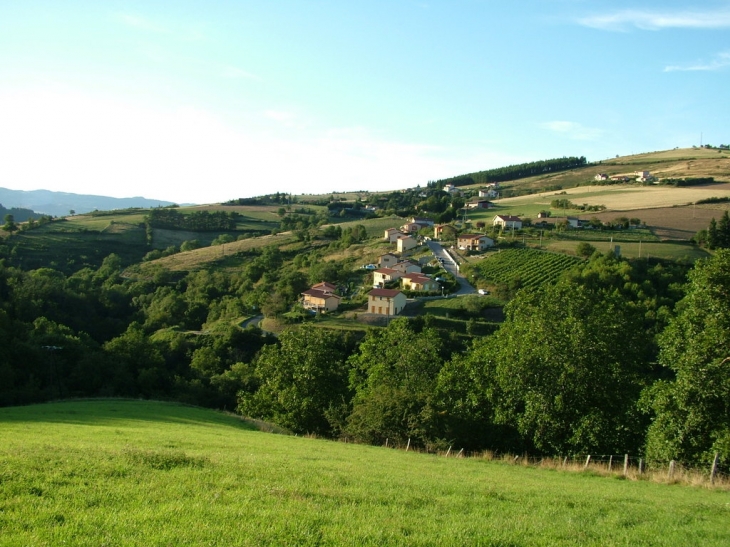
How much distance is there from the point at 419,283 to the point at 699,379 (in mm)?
65880

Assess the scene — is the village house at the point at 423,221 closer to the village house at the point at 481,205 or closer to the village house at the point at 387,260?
the village house at the point at 481,205

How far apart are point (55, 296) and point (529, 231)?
3307 inches

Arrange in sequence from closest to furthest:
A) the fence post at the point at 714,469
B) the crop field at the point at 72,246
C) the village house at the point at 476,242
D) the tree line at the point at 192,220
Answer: the fence post at the point at 714,469 → the village house at the point at 476,242 → the crop field at the point at 72,246 → the tree line at the point at 192,220

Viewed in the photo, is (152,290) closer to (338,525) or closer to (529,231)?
(529,231)

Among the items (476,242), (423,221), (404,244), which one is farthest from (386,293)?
(423,221)

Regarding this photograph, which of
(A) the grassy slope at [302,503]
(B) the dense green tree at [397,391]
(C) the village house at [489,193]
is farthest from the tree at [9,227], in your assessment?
(C) the village house at [489,193]

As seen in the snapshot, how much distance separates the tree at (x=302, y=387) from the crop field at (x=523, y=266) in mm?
46955

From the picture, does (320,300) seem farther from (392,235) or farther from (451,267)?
(392,235)

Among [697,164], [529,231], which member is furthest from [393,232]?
[697,164]

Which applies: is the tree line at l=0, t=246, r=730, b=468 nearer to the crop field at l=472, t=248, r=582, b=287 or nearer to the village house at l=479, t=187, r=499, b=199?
the crop field at l=472, t=248, r=582, b=287

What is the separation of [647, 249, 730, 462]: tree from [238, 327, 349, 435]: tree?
16.3 meters

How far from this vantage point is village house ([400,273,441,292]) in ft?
275

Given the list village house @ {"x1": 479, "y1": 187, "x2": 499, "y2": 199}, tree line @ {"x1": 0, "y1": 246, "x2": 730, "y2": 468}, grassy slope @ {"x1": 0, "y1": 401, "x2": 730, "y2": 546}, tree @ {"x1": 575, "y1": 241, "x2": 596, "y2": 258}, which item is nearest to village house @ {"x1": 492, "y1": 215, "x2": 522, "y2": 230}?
tree @ {"x1": 575, "y1": 241, "x2": 596, "y2": 258}

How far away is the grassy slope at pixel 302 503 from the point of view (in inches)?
299
